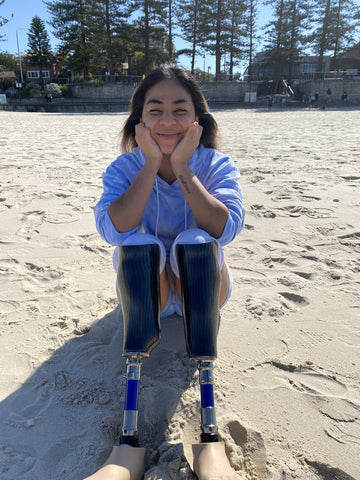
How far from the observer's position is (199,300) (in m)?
1.58

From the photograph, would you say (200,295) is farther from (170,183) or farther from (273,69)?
(273,69)

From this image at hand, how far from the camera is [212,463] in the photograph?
127 cm

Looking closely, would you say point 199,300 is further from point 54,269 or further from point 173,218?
point 54,269

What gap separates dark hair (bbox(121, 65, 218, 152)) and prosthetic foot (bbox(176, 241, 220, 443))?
844 millimetres

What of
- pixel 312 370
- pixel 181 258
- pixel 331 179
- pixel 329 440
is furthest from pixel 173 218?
pixel 331 179

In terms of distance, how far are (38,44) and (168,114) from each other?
5085 cm

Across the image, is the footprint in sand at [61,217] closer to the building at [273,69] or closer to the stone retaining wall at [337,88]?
the stone retaining wall at [337,88]

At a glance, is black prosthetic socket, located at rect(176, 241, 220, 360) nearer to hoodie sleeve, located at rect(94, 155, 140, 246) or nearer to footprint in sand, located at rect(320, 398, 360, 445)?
hoodie sleeve, located at rect(94, 155, 140, 246)

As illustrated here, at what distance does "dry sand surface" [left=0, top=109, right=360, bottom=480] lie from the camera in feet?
4.71

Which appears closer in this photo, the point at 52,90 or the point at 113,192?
the point at 113,192

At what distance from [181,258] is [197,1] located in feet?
140

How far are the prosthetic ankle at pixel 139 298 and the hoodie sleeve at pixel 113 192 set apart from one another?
0.37 ft

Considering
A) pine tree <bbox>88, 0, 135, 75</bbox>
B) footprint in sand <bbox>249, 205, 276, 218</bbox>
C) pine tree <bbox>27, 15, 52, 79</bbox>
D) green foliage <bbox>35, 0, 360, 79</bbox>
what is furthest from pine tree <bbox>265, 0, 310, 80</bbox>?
footprint in sand <bbox>249, 205, 276, 218</bbox>

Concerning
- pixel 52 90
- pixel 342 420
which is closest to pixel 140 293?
pixel 342 420
